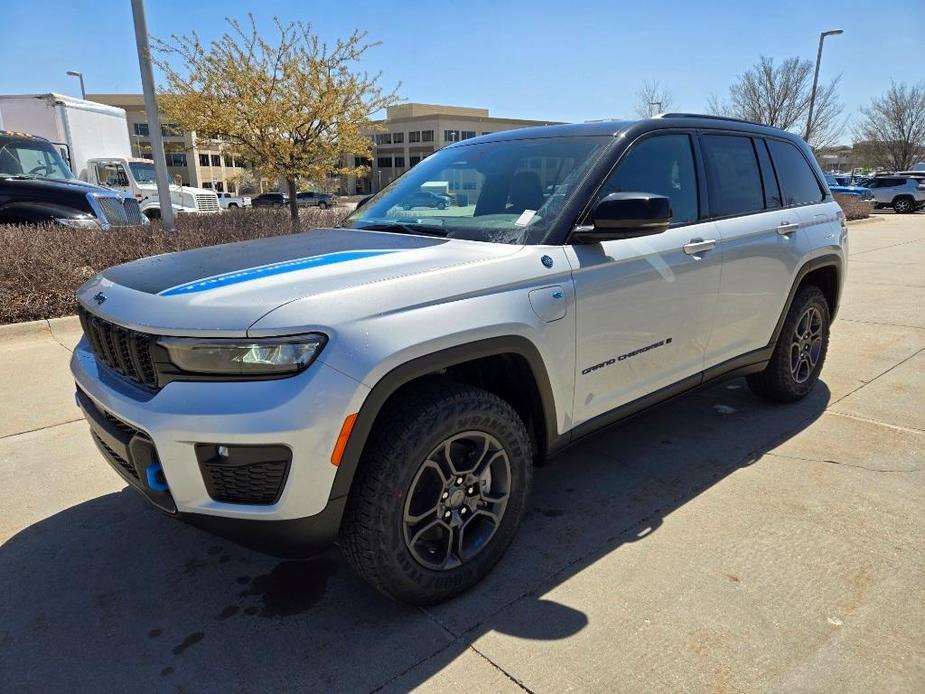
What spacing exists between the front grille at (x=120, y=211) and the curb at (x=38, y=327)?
12.0ft

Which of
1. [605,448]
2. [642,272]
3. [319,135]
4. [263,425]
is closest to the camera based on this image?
[263,425]

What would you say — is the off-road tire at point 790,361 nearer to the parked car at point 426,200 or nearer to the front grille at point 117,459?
the parked car at point 426,200

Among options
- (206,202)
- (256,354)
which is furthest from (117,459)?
(206,202)

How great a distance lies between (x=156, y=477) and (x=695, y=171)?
2.94 metres

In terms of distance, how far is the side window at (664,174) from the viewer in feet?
9.61

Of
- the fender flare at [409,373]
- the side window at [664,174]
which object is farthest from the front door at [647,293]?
the fender flare at [409,373]

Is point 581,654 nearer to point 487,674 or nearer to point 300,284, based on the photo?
point 487,674

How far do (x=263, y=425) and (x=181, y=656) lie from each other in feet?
3.22

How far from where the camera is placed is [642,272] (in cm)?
287

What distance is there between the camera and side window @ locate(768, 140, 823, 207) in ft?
13.2

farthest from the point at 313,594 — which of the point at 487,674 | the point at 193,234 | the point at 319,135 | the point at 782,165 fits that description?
the point at 319,135

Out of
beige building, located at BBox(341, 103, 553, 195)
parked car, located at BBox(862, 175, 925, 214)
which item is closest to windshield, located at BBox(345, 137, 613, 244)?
parked car, located at BBox(862, 175, 925, 214)

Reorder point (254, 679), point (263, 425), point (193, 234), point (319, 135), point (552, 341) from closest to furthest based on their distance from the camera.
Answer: point (263, 425) < point (254, 679) < point (552, 341) < point (193, 234) < point (319, 135)

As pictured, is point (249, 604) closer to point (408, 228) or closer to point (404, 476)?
point (404, 476)
